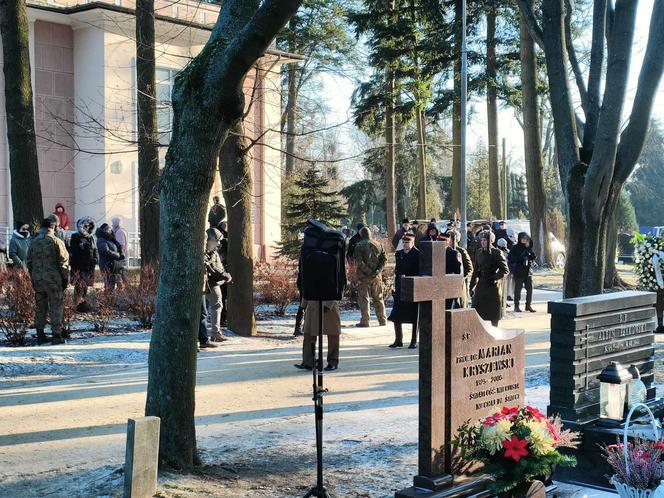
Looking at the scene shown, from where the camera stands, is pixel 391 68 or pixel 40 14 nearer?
pixel 40 14

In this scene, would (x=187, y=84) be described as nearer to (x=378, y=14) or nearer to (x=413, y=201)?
(x=378, y=14)

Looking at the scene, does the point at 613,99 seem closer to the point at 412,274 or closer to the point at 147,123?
the point at 412,274

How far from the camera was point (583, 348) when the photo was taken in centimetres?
731

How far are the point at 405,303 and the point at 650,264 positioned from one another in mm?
5952

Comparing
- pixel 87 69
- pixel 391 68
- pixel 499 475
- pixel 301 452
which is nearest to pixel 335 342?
pixel 301 452

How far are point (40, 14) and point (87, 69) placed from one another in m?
2.21

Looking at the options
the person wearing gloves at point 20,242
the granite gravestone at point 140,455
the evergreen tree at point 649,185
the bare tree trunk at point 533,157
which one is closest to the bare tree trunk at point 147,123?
the person wearing gloves at point 20,242

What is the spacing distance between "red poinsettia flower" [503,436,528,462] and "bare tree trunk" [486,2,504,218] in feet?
94.3

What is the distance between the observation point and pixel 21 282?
1335 centimetres

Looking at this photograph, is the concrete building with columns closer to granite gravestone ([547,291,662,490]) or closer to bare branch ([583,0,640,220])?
bare branch ([583,0,640,220])

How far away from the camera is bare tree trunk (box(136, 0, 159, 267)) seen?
16.6m

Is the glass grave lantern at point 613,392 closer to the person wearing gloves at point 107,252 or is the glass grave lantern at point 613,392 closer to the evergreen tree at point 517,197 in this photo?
the person wearing gloves at point 107,252

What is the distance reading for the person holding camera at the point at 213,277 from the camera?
13.5 meters

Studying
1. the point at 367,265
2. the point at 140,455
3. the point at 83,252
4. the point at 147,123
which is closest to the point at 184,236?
the point at 140,455
